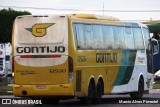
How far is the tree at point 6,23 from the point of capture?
59188mm

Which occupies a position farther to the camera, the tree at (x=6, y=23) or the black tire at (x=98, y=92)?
the tree at (x=6, y=23)

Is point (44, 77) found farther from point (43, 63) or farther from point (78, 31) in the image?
point (78, 31)

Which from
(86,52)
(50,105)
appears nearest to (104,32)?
(86,52)

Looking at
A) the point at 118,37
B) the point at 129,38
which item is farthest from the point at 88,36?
the point at 129,38

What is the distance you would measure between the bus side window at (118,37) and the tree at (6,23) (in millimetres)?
33833

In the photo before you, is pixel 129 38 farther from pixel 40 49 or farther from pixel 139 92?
pixel 40 49

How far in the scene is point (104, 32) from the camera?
24656 millimetres

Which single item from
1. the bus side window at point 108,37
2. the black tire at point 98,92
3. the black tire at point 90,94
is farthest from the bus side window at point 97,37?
the black tire at point 90,94

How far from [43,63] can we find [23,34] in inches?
48.6

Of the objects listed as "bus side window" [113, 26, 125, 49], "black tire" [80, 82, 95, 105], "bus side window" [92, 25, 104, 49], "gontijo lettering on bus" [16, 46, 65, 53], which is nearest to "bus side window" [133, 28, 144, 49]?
"bus side window" [113, 26, 125, 49]

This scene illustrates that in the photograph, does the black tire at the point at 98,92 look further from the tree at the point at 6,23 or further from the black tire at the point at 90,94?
the tree at the point at 6,23

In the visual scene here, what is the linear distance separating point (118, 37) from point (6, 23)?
35.6 m

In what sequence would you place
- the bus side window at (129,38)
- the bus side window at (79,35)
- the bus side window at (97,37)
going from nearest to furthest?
the bus side window at (79,35) < the bus side window at (97,37) < the bus side window at (129,38)

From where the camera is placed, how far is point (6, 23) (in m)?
60.3
